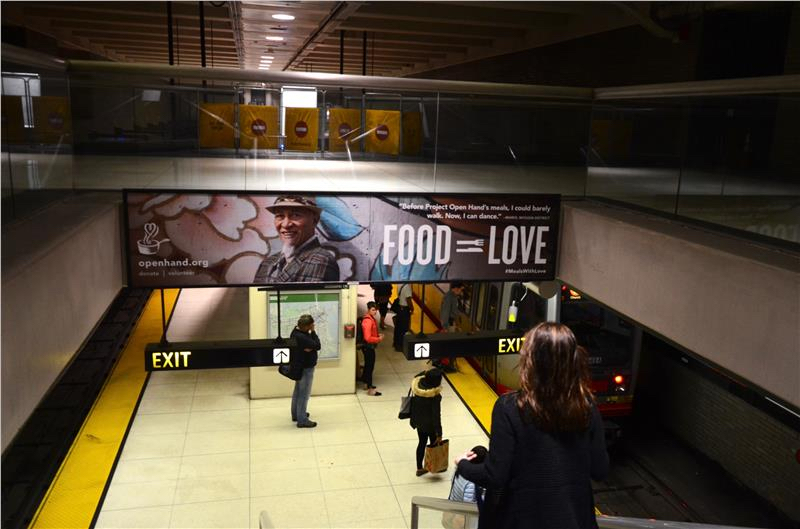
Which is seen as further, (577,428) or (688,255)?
(688,255)

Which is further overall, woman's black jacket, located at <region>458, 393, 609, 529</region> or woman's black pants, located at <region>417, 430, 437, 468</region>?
woman's black pants, located at <region>417, 430, 437, 468</region>

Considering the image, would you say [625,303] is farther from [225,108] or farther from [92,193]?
[92,193]

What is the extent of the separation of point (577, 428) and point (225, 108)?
211 inches

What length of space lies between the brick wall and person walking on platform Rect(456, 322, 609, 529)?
23.2 ft

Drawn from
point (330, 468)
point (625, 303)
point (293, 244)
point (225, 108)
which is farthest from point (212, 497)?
point (625, 303)

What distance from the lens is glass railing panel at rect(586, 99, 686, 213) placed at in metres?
5.99

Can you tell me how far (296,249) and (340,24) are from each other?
729cm

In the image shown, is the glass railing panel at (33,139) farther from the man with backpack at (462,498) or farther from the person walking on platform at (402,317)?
the person walking on platform at (402,317)

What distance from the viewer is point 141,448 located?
8695 mm

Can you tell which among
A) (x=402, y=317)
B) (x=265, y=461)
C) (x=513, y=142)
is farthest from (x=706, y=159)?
(x=402, y=317)

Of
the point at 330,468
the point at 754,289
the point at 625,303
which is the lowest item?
the point at 330,468

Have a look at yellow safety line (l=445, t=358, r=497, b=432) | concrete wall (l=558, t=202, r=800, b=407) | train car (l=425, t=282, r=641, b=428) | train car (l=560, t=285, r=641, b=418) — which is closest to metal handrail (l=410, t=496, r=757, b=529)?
concrete wall (l=558, t=202, r=800, b=407)

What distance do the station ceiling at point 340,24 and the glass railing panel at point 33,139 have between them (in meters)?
4.91

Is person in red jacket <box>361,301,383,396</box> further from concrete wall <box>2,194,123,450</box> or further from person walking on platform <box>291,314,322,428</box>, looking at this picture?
concrete wall <box>2,194,123,450</box>
